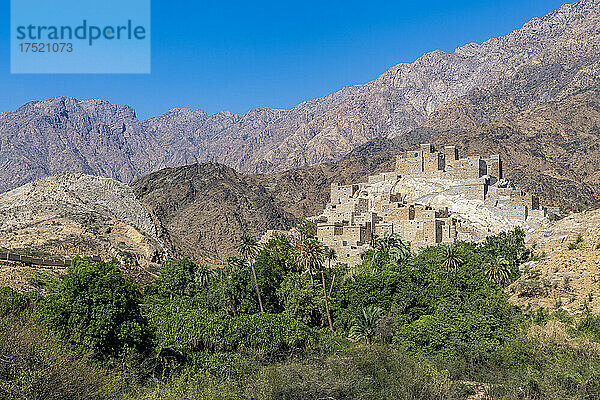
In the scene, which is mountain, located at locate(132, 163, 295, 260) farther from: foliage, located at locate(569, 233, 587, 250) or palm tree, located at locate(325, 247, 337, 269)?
foliage, located at locate(569, 233, 587, 250)

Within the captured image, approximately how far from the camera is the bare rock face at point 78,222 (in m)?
58.9

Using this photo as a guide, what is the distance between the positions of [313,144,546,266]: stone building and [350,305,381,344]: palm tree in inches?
895

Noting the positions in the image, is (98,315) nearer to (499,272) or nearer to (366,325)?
(366,325)

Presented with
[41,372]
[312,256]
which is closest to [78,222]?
→ [312,256]

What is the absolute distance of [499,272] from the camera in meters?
42.6

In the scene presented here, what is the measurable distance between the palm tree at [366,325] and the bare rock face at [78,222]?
3304cm

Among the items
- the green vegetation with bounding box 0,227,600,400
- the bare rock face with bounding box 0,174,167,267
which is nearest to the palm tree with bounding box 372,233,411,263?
the green vegetation with bounding box 0,227,600,400

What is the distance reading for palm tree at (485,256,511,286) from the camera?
42.0 m

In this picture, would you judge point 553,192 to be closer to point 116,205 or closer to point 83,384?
point 116,205

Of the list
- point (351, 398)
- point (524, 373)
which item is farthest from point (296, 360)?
point (524, 373)

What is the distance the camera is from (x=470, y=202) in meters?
66.9

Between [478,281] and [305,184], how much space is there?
155626mm

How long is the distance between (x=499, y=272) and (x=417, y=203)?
96.0ft

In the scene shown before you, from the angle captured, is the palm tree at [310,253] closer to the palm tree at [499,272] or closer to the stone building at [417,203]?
the palm tree at [499,272]
